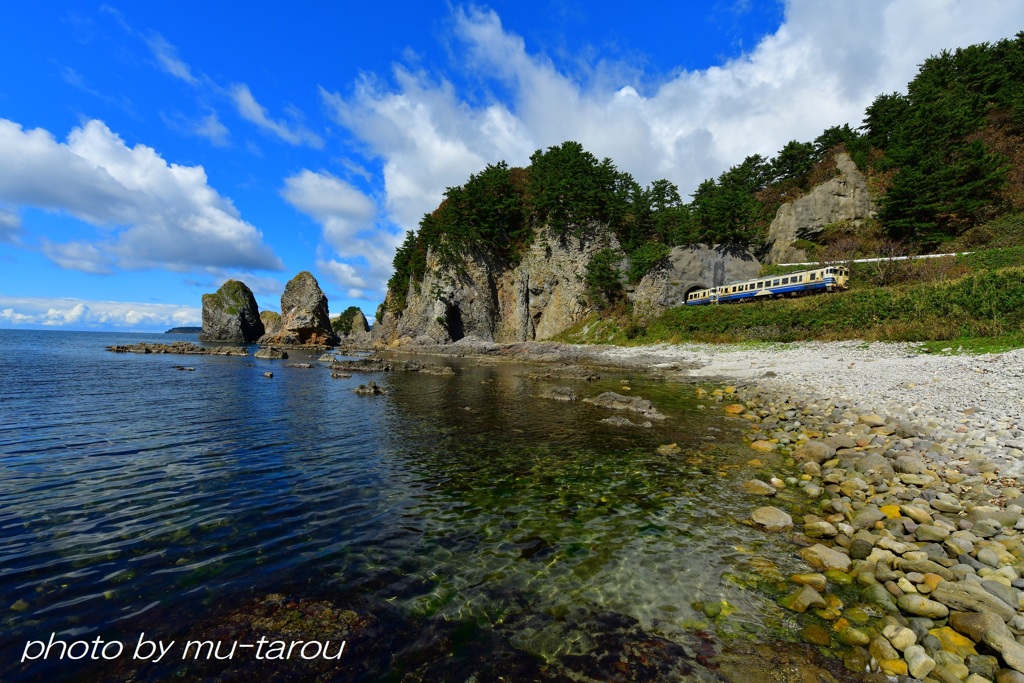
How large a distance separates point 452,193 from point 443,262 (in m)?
14.0

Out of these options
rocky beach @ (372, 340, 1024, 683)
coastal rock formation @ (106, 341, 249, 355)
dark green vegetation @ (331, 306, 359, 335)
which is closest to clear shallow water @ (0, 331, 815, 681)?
rocky beach @ (372, 340, 1024, 683)

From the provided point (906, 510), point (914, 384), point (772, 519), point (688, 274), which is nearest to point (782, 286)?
point (688, 274)

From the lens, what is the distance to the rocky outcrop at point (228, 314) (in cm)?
11731

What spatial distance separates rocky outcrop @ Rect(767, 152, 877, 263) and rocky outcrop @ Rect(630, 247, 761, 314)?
5.66 m

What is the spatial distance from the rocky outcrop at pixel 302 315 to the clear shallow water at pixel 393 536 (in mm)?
91422

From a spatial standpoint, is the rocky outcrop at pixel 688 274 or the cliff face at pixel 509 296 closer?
the rocky outcrop at pixel 688 274

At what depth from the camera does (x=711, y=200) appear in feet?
199

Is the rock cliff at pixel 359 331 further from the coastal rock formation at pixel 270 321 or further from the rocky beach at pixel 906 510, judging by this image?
the rocky beach at pixel 906 510

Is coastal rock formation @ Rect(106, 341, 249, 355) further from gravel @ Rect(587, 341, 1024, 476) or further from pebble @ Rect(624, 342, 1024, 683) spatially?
pebble @ Rect(624, 342, 1024, 683)

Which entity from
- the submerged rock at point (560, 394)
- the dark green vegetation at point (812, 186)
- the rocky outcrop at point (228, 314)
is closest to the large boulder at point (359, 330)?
the dark green vegetation at point (812, 186)

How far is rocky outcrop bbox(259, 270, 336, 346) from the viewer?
102 m

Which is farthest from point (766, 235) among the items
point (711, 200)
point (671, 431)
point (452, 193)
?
point (671, 431)

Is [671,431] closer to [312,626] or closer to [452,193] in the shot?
[312,626]

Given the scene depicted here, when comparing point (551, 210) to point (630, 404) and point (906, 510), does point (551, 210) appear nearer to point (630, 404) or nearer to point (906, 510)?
point (630, 404)
